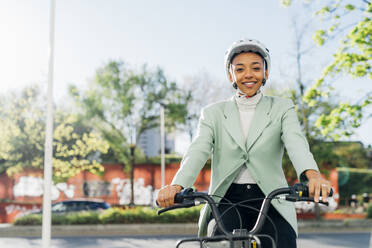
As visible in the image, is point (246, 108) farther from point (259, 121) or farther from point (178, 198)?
point (178, 198)

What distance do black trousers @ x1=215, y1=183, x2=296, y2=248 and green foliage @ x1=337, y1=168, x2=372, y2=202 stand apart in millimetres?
25360

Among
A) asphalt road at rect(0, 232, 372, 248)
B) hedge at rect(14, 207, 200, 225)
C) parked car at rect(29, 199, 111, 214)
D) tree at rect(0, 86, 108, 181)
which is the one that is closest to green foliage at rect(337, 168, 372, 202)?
asphalt road at rect(0, 232, 372, 248)

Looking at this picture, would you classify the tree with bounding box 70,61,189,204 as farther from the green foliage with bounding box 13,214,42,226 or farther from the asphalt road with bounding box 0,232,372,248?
the asphalt road with bounding box 0,232,372,248

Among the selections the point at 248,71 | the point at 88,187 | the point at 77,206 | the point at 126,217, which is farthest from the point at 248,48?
the point at 88,187

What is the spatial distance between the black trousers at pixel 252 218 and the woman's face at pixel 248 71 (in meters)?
0.56

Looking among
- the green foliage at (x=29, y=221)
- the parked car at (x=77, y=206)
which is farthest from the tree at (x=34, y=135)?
the green foliage at (x=29, y=221)

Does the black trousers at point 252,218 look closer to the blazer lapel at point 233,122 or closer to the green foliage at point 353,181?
the blazer lapel at point 233,122

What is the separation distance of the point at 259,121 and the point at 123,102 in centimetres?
2262

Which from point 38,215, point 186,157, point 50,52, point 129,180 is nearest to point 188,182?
point 186,157

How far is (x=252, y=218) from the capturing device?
7.36 ft

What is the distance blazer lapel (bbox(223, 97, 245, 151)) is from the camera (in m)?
2.36

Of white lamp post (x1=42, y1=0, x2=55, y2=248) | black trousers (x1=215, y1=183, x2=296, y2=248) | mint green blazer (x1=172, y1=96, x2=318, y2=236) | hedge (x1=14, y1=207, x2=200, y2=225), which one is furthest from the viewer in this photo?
hedge (x1=14, y1=207, x2=200, y2=225)

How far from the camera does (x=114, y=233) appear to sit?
16.7 meters

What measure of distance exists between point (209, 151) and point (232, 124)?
0.21 metres
